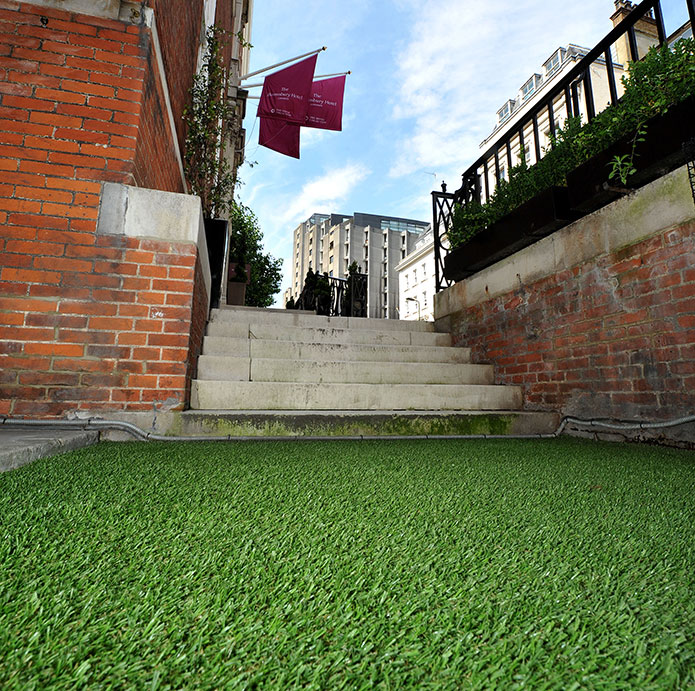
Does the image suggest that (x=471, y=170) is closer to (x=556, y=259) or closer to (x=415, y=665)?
(x=556, y=259)

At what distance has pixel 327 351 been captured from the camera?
362 cm

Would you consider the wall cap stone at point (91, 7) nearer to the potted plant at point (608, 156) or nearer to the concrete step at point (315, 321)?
the concrete step at point (315, 321)

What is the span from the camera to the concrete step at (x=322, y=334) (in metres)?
3.80

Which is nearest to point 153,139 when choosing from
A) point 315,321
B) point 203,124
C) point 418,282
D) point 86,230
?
point 86,230

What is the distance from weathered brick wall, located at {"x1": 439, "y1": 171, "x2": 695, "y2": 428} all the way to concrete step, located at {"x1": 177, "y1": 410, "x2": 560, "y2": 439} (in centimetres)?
38

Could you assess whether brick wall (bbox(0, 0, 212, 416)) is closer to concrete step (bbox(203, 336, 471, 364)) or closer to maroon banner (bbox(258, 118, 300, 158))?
concrete step (bbox(203, 336, 471, 364))

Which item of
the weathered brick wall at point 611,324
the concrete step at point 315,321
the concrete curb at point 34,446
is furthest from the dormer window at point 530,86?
the concrete curb at point 34,446

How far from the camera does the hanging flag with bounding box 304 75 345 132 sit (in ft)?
27.8

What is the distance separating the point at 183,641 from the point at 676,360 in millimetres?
2788

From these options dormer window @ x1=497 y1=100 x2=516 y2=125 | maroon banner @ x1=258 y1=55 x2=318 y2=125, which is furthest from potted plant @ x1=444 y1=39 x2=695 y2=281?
dormer window @ x1=497 y1=100 x2=516 y2=125

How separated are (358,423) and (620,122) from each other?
2762 millimetres

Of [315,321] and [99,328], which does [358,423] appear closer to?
[99,328]

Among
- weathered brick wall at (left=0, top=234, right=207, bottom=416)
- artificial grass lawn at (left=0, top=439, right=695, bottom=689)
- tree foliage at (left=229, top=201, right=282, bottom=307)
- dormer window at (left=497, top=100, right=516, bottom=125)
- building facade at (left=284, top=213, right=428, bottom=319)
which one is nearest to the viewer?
artificial grass lawn at (left=0, top=439, right=695, bottom=689)

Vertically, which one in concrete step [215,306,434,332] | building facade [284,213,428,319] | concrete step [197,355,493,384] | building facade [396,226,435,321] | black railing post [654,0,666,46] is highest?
building facade [284,213,428,319]
